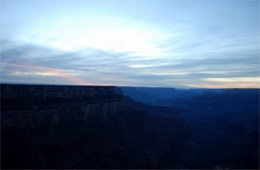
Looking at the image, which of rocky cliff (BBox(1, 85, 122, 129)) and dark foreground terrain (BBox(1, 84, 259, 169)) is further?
rocky cliff (BBox(1, 85, 122, 129))

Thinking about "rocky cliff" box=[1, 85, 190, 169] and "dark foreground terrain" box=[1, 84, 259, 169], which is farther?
"dark foreground terrain" box=[1, 84, 259, 169]

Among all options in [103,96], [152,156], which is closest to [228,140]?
[152,156]

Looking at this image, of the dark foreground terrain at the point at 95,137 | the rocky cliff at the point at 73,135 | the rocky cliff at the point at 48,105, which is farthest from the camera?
the rocky cliff at the point at 48,105

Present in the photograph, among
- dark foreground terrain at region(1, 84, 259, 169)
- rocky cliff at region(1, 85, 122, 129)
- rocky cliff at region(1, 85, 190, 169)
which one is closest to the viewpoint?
rocky cliff at region(1, 85, 190, 169)

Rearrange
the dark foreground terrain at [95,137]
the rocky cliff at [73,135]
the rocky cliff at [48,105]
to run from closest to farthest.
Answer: the rocky cliff at [73,135] → the dark foreground terrain at [95,137] → the rocky cliff at [48,105]

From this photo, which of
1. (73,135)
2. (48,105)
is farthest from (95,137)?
(48,105)

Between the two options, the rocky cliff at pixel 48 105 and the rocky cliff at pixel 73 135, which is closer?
the rocky cliff at pixel 73 135

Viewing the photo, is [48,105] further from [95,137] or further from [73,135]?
[95,137]

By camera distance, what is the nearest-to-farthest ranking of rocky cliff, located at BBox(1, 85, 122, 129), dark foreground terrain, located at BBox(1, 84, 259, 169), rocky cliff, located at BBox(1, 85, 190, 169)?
rocky cliff, located at BBox(1, 85, 190, 169) → dark foreground terrain, located at BBox(1, 84, 259, 169) → rocky cliff, located at BBox(1, 85, 122, 129)
